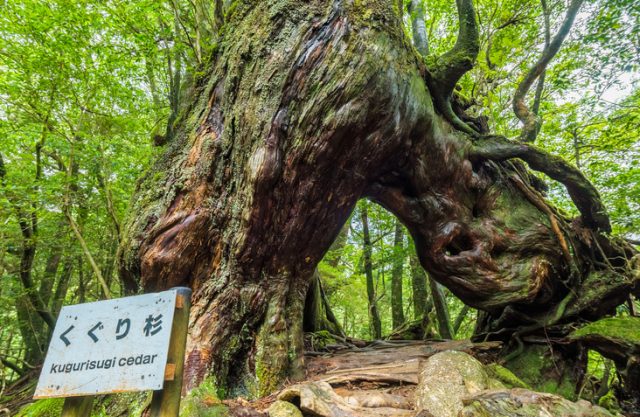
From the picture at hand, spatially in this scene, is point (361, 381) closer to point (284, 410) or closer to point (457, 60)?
point (284, 410)

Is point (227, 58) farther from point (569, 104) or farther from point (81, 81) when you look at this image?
point (569, 104)

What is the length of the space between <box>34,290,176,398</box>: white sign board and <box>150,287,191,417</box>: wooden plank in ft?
0.34

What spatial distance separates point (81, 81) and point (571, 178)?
10258mm

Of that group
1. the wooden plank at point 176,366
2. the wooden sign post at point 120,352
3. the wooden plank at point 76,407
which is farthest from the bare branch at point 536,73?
the wooden plank at point 76,407

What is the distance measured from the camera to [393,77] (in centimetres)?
384

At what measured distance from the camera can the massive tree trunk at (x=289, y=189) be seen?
3.54 metres

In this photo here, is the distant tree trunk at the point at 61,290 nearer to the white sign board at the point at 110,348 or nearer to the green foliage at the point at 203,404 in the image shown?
the green foliage at the point at 203,404

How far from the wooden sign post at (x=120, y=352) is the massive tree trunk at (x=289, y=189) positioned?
53.3 inches

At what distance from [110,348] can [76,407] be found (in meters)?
0.46

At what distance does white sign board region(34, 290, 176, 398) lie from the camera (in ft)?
5.67

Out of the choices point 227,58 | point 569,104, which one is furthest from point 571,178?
point 227,58

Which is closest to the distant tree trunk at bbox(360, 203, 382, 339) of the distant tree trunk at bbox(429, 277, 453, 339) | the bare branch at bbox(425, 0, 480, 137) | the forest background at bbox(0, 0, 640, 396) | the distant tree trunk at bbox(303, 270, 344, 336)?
the forest background at bbox(0, 0, 640, 396)

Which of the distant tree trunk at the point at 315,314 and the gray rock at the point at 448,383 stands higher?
the distant tree trunk at the point at 315,314

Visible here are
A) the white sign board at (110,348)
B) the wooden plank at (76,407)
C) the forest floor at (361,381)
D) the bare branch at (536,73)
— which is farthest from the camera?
the bare branch at (536,73)
